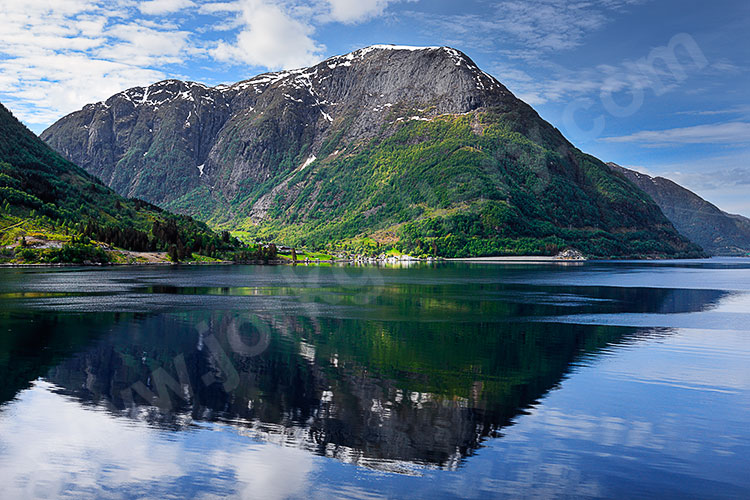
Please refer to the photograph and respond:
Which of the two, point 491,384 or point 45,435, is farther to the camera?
point 491,384

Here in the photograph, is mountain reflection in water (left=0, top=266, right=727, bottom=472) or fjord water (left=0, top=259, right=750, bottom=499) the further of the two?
mountain reflection in water (left=0, top=266, right=727, bottom=472)

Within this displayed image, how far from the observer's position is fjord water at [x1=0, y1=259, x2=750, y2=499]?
21.1 metres

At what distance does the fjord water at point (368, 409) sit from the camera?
832 inches

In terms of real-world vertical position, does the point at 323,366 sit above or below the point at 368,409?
above

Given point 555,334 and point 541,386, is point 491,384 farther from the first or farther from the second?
point 555,334

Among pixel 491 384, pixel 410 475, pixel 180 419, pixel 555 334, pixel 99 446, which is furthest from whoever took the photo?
pixel 555 334

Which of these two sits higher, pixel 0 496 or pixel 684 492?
pixel 684 492

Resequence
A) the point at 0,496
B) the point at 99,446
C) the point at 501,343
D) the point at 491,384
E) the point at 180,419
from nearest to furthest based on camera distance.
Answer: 1. the point at 0,496
2. the point at 99,446
3. the point at 180,419
4. the point at 491,384
5. the point at 501,343

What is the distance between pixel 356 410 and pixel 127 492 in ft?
40.9

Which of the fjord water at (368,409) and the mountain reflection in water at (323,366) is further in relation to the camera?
the mountain reflection in water at (323,366)

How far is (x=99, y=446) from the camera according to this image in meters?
24.1

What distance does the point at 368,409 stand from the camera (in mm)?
29516

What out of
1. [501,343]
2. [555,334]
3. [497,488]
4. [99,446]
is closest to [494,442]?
[497,488]

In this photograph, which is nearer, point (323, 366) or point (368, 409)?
point (368, 409)
